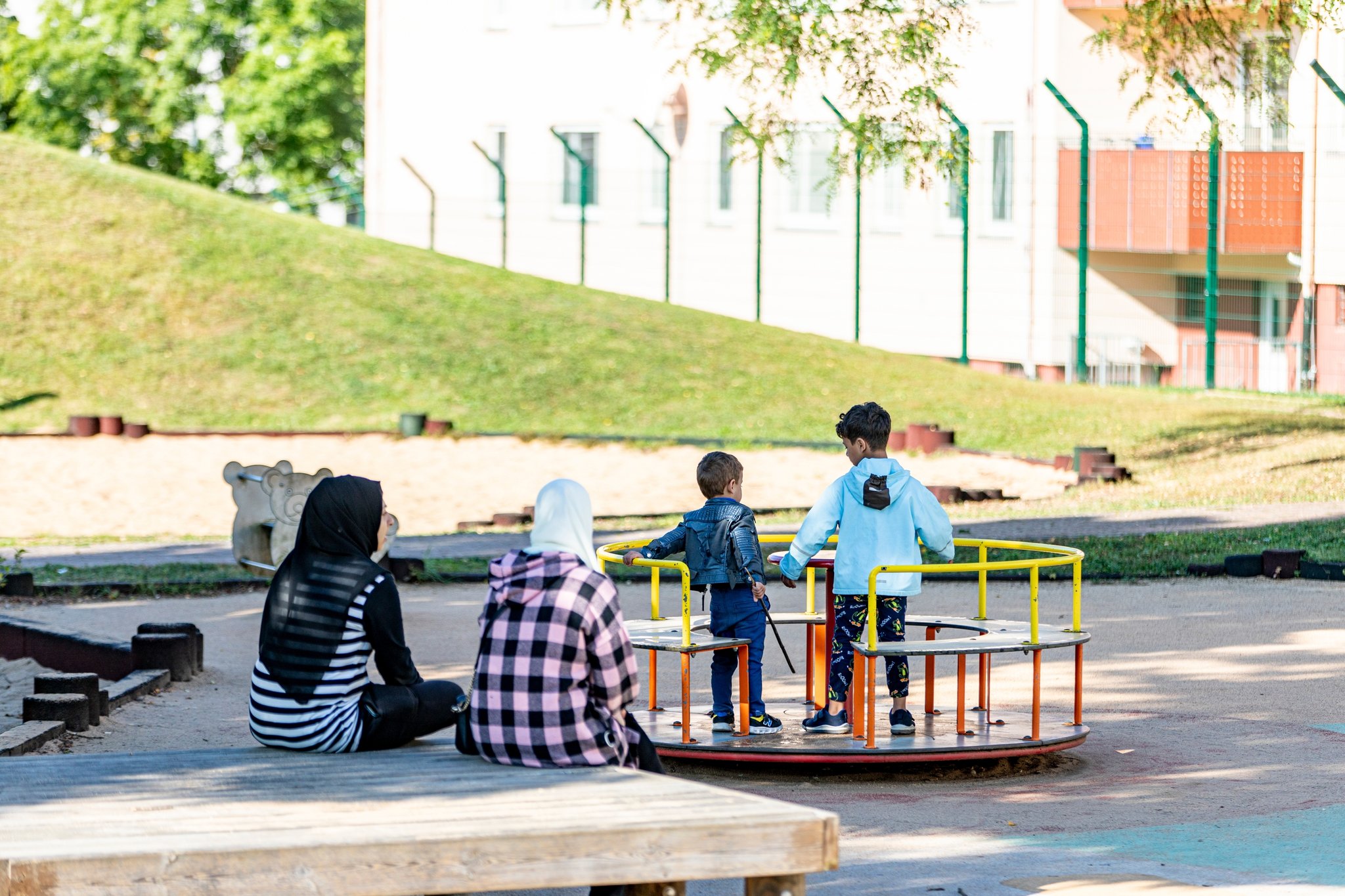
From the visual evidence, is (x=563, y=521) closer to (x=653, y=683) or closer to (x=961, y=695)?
(x=961, y=695)

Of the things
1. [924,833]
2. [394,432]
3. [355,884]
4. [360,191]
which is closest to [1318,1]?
[394,432]

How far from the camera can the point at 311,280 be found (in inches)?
1215

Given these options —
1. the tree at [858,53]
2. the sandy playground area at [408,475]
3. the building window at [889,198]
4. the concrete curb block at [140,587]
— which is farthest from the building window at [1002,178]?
the concrete curb block at [140,587]

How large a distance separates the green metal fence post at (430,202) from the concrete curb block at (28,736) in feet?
93.1

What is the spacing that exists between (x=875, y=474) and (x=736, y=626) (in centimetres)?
86

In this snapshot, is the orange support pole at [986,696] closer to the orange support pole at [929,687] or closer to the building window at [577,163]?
the orange support pole at [929,687]

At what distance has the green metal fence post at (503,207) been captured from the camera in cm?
3728

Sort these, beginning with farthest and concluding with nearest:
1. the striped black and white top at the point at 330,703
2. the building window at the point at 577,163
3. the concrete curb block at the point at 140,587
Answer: the building window at the point at 577,163, the concrete curb block at the point at 140,587, the striped black and white top at the point at 330,703

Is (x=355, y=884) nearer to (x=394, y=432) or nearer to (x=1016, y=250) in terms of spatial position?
(x=394, y=432)

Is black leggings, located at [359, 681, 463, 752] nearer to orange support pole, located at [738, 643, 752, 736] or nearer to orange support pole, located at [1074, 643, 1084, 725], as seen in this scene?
orange support pole, located at [738, 643, 752, 736]

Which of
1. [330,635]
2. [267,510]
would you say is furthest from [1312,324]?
[330,635]

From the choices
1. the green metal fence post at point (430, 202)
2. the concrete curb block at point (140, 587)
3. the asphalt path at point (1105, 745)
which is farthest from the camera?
the green metal fence post at point (430, 202)

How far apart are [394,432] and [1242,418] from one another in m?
10.2

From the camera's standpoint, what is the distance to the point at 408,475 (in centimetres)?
2223
